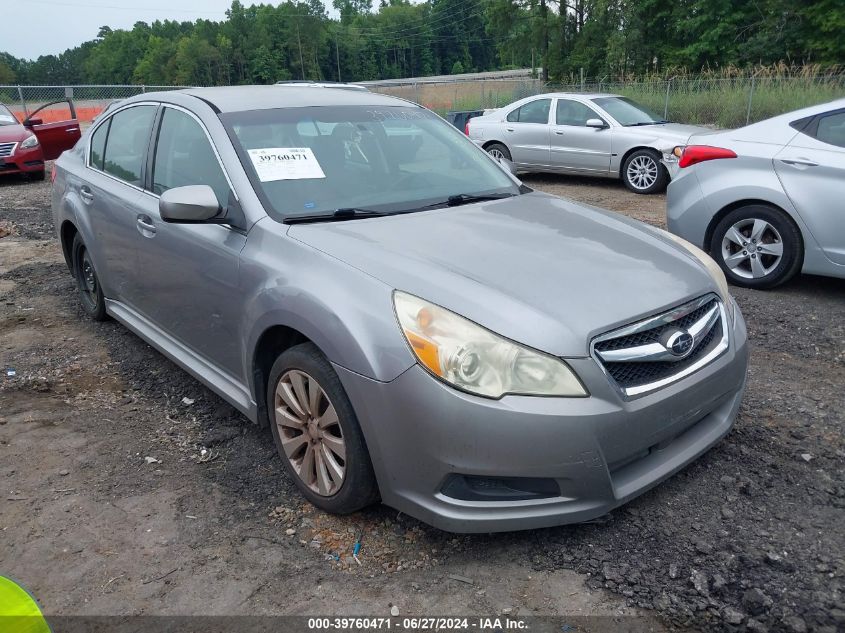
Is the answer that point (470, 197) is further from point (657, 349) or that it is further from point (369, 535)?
point (369, 535)

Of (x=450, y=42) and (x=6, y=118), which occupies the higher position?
(x=450, y=42)

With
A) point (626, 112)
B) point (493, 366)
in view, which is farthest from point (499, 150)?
point (493, 366)

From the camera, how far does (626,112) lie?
11375 millimetres

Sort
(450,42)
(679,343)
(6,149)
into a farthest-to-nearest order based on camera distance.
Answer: (450,42) → (6,149) → (679,343)

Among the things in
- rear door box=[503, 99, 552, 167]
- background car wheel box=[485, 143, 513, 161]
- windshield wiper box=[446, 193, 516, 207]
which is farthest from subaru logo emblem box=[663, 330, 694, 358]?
background car wheel box=[485, 143, 513, 161]

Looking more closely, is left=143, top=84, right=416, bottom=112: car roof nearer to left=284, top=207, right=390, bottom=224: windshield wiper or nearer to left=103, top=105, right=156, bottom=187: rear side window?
left=103, top=105, right=156, bottom=187: rear side window

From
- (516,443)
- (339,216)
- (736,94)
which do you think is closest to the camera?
(516,443)

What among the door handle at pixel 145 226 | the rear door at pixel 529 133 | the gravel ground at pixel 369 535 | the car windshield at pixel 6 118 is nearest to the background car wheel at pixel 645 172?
the rear door at pixel 529 133

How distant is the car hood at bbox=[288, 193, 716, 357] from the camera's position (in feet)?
7.77

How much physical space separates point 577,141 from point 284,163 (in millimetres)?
9048

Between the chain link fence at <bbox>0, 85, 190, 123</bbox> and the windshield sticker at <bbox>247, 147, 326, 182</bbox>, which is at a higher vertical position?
the chain link fence at <bbox>0, 85, 190, 123</bbox>

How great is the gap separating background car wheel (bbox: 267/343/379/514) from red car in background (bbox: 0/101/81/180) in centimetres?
1154

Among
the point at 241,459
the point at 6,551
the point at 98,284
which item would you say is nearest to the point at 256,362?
the point at 241,459

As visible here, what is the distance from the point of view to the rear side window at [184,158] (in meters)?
3.29
